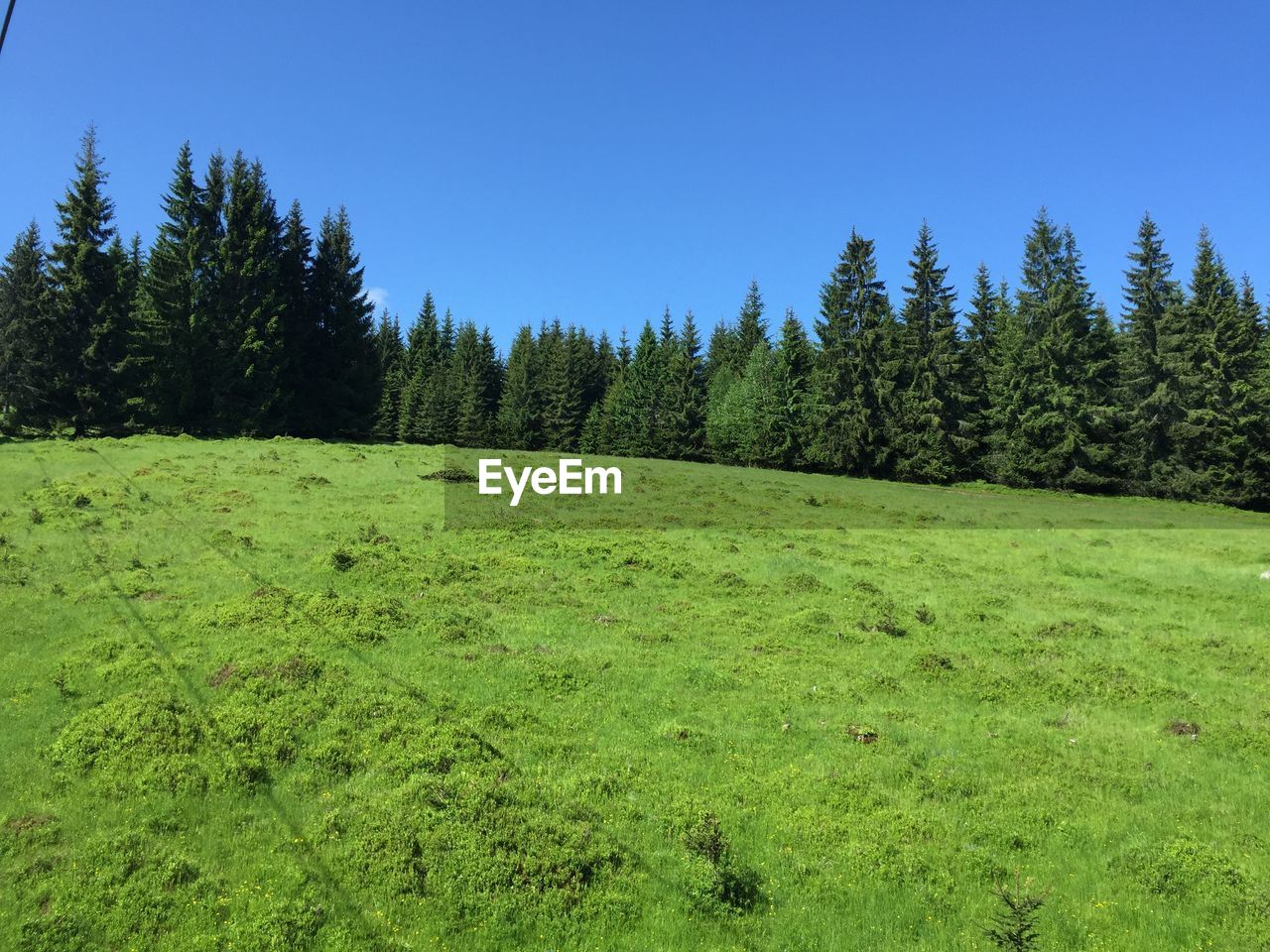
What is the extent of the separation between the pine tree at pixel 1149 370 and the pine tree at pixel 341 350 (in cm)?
7204

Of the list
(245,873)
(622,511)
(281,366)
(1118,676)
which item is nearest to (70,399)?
(281,366)

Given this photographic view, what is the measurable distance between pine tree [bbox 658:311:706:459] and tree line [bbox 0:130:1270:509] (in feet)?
15.8

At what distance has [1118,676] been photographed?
17.1 meters

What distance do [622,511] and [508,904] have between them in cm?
2763

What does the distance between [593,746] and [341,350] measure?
65.2 m

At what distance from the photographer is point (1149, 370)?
60.8 m

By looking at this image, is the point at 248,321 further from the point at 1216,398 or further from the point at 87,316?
the point at 1216,398

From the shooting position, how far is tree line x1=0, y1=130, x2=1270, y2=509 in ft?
174

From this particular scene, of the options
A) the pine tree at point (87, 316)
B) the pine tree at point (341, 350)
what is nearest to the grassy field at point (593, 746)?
the pine tree at point (87, 316)

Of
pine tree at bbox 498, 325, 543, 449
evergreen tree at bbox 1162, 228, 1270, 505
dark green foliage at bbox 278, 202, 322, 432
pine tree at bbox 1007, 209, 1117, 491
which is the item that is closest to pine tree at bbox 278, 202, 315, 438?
dark green foliage at bbox 278, 202, 322, 432

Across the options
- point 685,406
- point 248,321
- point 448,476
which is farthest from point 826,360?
point 248,321

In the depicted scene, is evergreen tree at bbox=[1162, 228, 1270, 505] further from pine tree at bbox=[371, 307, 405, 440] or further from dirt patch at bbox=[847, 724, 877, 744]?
pine tree at bbox=[371, 307, 405, 440]

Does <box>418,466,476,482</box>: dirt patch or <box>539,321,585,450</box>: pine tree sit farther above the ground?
<box>539,321,585,450</box>: pine tree

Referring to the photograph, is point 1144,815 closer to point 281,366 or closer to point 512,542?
point 512,542
